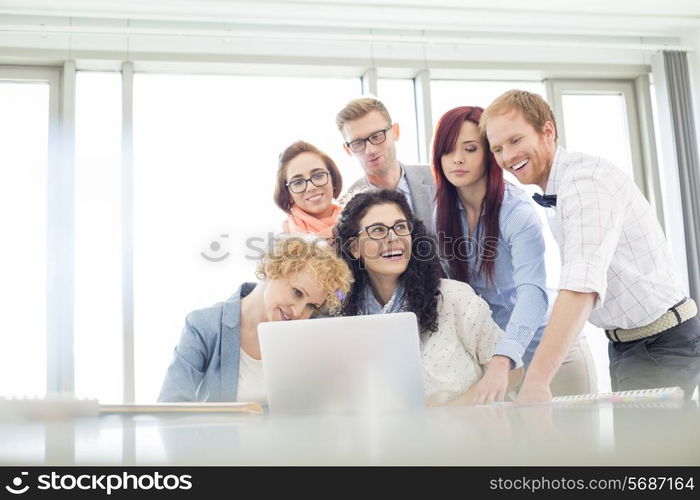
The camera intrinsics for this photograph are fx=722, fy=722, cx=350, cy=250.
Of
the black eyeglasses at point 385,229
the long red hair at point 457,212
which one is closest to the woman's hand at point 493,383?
the long red hair at point 457,212

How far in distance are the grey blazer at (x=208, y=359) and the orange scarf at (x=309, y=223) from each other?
0.60 meters

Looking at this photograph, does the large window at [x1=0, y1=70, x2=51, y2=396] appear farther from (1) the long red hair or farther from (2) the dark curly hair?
(1) the long red hair

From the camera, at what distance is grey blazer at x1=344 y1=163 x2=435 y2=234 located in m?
3.23

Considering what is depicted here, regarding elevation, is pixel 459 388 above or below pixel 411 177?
below

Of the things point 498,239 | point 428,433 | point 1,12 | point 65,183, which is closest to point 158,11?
point 1,12

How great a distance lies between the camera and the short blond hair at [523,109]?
3.23 m

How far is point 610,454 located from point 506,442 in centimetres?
8

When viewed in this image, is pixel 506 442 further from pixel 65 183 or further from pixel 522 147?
pixel 65 183

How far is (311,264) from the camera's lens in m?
2.90

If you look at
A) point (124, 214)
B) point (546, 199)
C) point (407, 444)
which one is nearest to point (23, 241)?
point (124, 214)

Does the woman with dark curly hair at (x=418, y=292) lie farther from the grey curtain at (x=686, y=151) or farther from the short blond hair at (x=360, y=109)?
the grey curtain at (x=686, y=151)

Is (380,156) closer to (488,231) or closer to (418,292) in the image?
(488,231)

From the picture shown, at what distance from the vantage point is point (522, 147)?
10.2ft

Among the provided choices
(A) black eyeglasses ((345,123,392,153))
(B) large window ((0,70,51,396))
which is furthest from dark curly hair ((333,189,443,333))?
(B) large window ((0,70,51,396))
